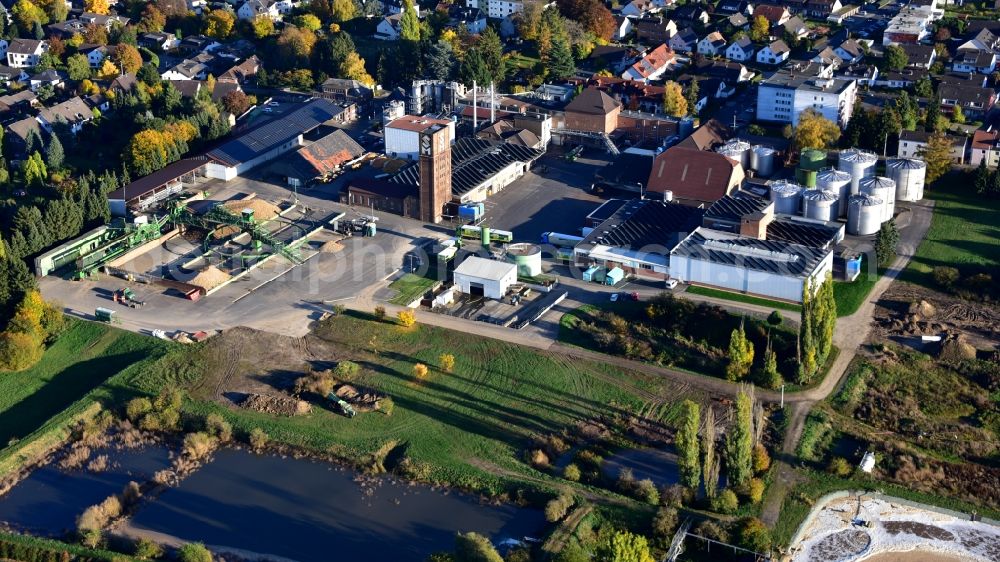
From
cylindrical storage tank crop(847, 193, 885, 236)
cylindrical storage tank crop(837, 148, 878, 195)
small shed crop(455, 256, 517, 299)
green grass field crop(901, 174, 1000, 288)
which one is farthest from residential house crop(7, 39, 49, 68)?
green grass field crop(901, 174, 1000, 288)

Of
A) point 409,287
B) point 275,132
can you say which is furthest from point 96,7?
point 409,287

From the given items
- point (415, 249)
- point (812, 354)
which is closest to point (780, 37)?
point (415, 249)

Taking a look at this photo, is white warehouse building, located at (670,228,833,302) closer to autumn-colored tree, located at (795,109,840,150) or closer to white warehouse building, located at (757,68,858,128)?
autumn-colored tree, located at (795,109,840,150)

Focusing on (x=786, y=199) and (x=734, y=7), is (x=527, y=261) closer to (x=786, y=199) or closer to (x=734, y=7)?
(x=786, y=199)

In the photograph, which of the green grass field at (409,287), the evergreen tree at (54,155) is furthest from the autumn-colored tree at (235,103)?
the green grass field at (409,287)

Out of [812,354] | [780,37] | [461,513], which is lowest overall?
[461,513]

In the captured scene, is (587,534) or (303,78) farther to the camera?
(303,78)

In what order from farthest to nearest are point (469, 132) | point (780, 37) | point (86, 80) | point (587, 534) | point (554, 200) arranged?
point (780, 37) < point (86, 80) < point (469, 132) < point (554, 200) < point (587, 534)

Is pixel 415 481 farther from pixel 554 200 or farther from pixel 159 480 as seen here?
pixel 554 200
